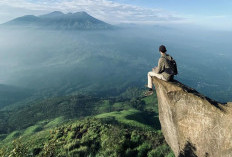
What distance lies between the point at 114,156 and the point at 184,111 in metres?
8.03

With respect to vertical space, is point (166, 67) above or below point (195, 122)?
above

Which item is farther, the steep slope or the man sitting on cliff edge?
the man sitting on cliff edge

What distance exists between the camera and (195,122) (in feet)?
42.3

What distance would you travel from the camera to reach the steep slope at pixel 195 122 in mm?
11473

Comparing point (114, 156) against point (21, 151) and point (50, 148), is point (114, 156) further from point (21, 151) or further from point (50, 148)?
point (21, 151)

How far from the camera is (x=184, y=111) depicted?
13461 millimetres

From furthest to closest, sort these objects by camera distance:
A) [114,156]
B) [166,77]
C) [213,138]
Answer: [114,156]
[166,77]
[213,138]

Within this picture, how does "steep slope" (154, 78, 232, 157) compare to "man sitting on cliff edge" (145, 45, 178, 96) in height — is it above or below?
below

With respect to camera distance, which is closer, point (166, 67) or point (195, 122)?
point (195, 122)

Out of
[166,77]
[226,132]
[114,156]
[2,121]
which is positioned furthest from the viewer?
[2,121]

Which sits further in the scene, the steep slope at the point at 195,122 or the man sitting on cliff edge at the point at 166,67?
the man sitting on cliff edge at the point at 166,67

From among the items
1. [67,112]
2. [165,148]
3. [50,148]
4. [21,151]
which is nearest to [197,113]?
[165,148]

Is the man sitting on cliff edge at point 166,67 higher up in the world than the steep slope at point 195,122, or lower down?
higher up

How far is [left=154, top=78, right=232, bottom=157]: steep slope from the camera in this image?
37.6 ft
